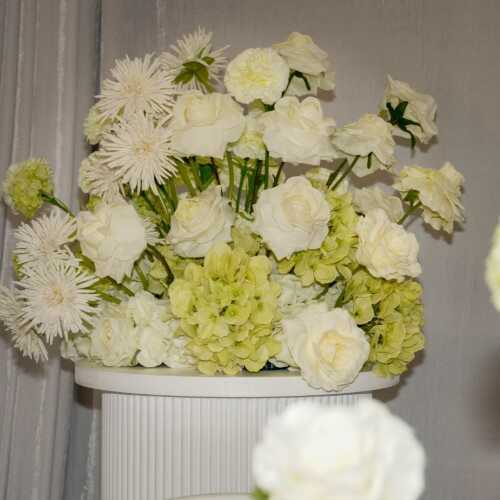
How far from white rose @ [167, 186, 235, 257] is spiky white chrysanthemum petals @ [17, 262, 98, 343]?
0.12 meters

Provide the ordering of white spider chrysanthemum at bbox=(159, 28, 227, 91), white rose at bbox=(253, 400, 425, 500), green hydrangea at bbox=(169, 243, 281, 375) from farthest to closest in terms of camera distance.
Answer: white spider chrysanthemum at bbox=(159, 28, 227, 91)
green hydrangea at bbox=(169, 243, 281, 375)
white rose at bbox=(253, 400, 425, 500)

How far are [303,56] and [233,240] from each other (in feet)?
0.84

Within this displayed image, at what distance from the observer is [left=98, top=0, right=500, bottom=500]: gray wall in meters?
1.75

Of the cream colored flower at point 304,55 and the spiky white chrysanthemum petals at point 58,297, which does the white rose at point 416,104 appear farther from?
the spiky white chrysanthemum petals at point 58,297

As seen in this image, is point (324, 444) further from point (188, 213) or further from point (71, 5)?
point (71, 5)

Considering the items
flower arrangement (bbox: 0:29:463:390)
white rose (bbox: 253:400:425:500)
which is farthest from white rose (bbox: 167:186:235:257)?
white rose (bbox: 253:400:425:500)

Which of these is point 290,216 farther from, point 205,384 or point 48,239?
point 48,239

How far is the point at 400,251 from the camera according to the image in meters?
1.04

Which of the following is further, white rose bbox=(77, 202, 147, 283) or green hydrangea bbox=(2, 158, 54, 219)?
green hydrangea bbox=(2, 158, 54, 219)

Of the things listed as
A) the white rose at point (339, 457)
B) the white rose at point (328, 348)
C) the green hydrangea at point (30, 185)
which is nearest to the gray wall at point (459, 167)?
the green hydrangea at point (30, 185)

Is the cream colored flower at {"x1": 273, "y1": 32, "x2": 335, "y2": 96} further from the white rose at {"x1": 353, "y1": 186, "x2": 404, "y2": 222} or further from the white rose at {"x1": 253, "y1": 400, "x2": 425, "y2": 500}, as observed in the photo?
the white rose at {"x1": 253, "y1": 400, "x2": 425, "y2": 500}

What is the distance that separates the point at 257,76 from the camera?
3.64 ft

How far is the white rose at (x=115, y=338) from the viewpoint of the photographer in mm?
1073

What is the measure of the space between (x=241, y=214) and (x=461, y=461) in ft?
2.94
